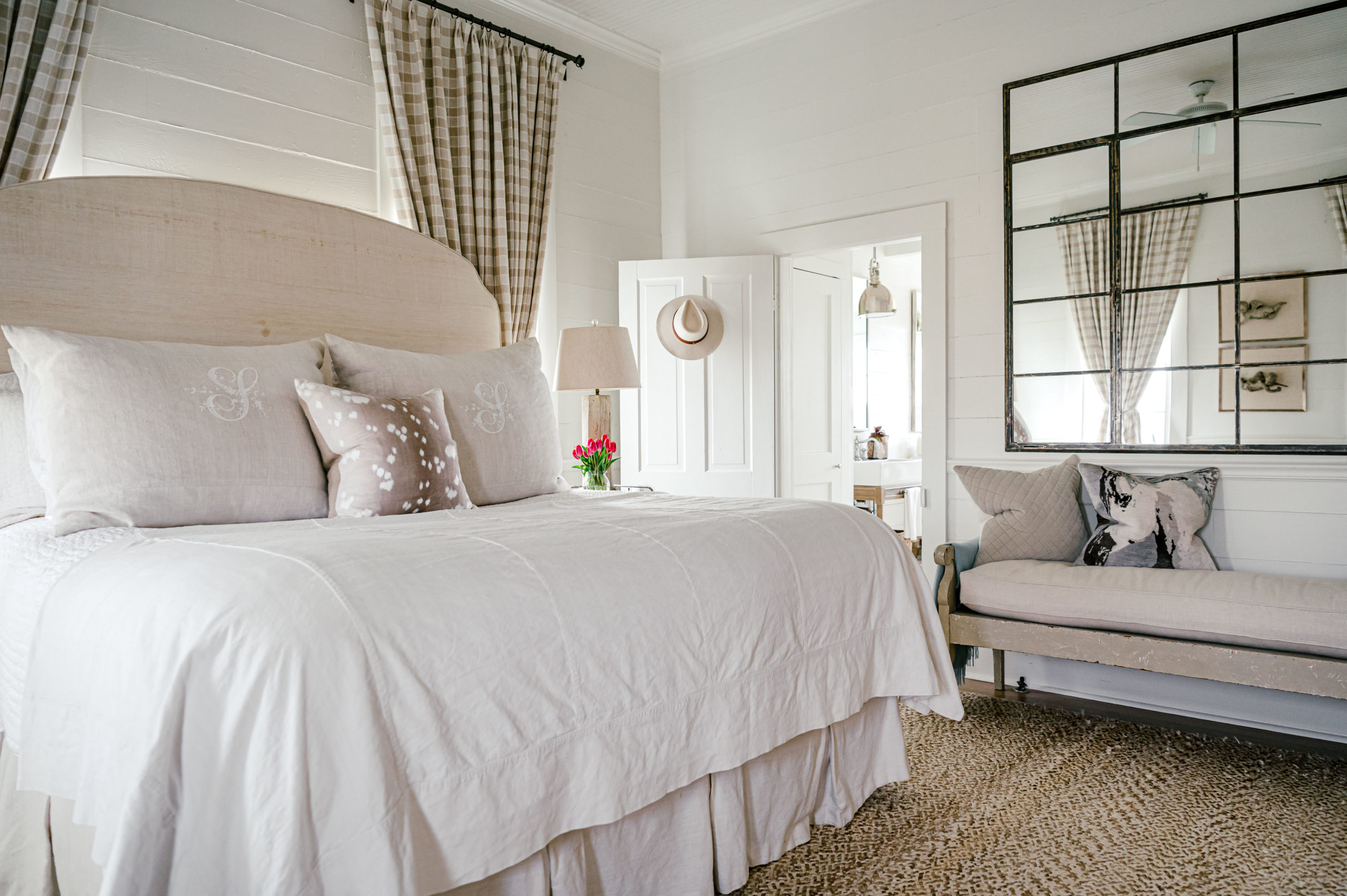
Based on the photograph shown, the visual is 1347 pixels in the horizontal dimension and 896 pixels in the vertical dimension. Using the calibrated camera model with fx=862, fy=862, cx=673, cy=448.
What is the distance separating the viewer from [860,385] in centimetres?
686

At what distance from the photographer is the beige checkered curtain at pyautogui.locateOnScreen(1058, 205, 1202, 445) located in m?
3.26

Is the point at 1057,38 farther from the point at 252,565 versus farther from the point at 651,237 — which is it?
the point at 252,565

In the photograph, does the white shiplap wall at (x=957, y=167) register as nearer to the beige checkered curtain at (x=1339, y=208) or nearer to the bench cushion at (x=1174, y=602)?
the bench cushion at (x=1174, y=602)

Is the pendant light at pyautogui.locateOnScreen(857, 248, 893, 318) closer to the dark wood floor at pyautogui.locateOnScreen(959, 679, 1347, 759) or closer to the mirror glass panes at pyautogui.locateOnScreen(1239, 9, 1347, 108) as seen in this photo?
the mirror glass panes at pyautogui.locateOnScreen(1239, 9, 1347, 108)

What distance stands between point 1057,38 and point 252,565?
3683 millimetres

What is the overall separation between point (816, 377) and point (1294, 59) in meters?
2.47

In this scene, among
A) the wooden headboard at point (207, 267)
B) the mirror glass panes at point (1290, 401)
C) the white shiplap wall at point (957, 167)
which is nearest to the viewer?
the wooden headboard at point (207, 267)

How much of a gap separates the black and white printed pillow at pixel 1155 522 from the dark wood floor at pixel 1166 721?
0.55 m

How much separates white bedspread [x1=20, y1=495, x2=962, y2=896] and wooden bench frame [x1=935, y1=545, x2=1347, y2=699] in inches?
52.5

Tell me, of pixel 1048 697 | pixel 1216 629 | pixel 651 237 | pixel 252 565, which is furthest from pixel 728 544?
pixel 651 237

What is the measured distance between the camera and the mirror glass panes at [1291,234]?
293 cm

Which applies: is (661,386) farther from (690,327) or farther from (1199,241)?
(1199,241)

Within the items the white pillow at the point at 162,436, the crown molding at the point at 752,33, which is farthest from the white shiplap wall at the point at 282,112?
the white pillow at the point at 162,436

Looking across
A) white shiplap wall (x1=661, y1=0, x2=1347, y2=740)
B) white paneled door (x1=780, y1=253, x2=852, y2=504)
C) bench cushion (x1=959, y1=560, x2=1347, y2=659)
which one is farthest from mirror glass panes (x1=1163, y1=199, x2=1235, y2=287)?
white paneled door (x1=780, y1=253, x2=852, y2=504)
